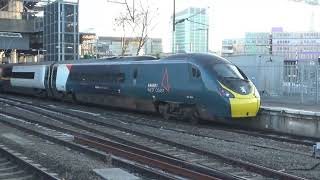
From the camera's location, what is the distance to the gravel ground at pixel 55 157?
1081 centimetres

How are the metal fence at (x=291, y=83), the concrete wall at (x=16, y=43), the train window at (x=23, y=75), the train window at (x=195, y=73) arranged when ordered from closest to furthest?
the train window at (x=195, y=73) < the metal fence at (x=291, y=83) < the train window at (x=23, y=75) < the concrete wall at (x=16, y=43)

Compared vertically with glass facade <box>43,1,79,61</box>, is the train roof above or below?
below

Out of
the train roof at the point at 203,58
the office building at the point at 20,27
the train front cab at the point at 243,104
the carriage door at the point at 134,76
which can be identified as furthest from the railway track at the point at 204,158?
the office building at the point at 20,27

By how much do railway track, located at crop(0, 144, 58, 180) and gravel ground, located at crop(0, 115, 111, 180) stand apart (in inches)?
11.1

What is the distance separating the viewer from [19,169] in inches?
449

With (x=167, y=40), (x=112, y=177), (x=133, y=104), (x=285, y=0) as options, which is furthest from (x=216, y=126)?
(x=167, y=40)

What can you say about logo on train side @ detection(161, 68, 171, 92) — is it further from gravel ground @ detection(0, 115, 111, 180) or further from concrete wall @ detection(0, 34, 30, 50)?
concrete wall @ detection(0, 34, 30, 50)

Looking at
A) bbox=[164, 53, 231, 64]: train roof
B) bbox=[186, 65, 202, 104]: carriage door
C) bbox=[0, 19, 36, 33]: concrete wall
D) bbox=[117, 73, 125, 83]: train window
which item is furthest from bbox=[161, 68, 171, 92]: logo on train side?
bbox=[0, 19, 36, 33]: concrete wall

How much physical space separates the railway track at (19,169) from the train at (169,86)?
864 centimetres

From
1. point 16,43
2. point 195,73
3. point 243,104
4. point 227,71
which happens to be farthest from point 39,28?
point 243,104

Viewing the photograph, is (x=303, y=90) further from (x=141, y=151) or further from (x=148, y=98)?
(x=141, y=151)

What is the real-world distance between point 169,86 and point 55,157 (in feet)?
32.0

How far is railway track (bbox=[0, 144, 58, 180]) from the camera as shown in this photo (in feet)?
34.4

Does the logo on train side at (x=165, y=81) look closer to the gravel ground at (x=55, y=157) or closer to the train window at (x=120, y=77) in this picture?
the train window at (x=120, y=77)
